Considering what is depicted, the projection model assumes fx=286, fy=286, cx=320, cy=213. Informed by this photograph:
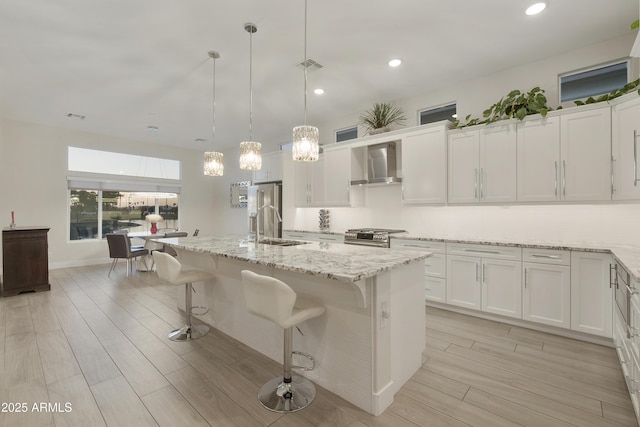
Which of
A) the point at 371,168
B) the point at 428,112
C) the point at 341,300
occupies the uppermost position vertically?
the point at 428,112

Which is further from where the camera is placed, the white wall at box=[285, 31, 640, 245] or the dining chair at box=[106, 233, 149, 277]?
the dining chair at box=[106, 233, 149, 277]

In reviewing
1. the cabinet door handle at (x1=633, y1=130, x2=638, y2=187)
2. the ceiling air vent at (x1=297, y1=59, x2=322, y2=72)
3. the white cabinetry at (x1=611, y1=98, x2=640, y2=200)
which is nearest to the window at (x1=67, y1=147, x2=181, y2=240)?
the ceiling air vent at (x1=297, y1=59, x2=322, y2=72)

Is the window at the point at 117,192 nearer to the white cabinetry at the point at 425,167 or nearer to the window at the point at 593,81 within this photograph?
the white cabinetry at the point at 425,167

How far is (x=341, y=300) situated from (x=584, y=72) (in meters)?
3.98

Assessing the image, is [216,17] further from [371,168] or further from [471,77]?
[471,77]

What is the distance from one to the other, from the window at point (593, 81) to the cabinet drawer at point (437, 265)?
2.40m

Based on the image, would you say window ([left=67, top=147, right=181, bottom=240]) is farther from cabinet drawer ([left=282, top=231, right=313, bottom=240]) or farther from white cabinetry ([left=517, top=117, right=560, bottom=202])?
white cabinetry ([left=517, top=117, right=560, bottom=202])

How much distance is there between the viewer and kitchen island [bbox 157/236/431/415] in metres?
1.80

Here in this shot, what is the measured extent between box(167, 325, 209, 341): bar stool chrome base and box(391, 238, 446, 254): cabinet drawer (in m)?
2.64

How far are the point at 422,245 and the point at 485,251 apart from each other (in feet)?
2.43

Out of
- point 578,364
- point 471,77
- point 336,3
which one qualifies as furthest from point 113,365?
point 471,77

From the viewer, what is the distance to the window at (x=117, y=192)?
6607mm

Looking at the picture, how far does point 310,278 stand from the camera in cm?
214

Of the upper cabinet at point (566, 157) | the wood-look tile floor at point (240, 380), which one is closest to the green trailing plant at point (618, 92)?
the upper cabinet at point (566, 157)
